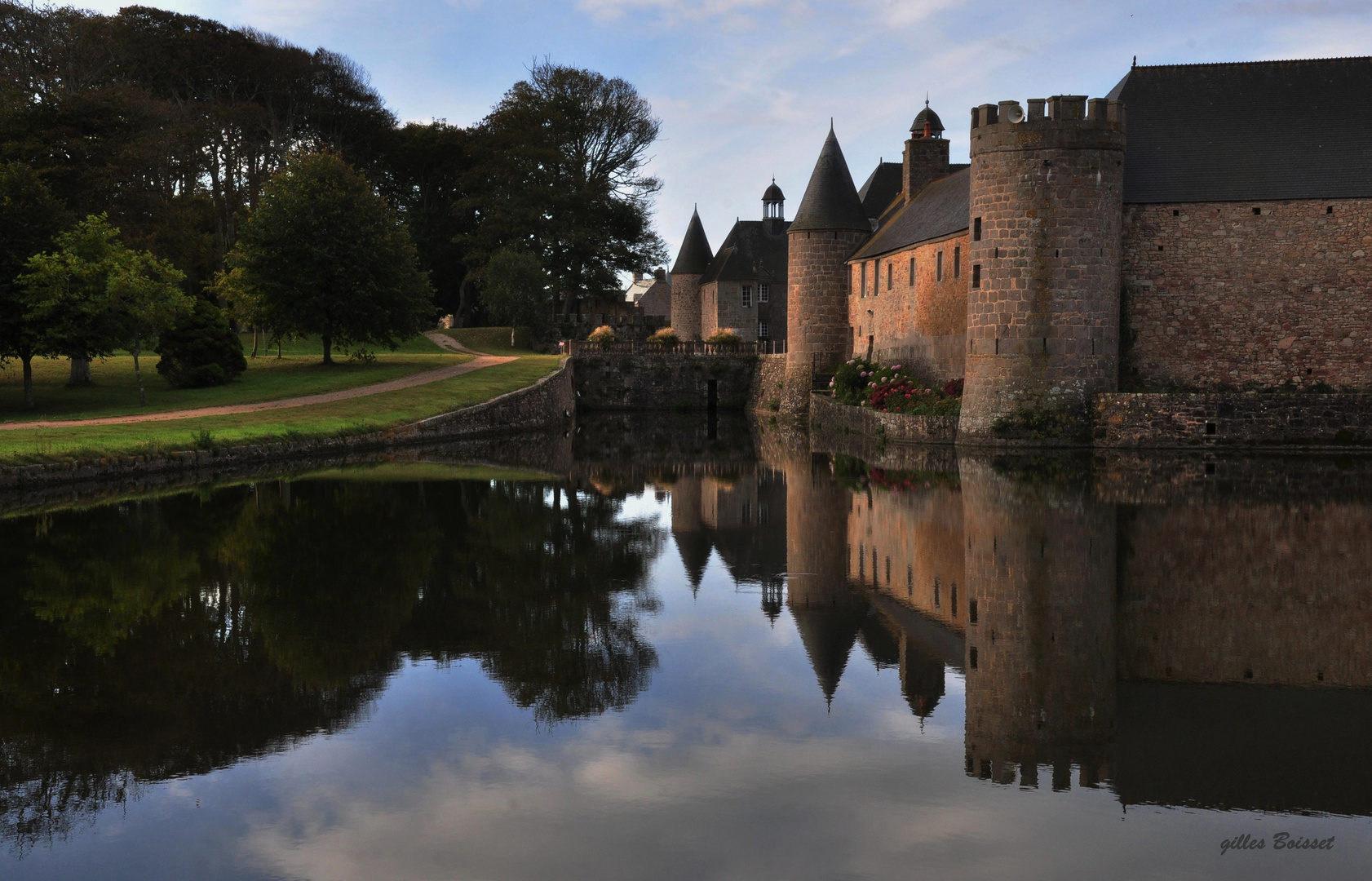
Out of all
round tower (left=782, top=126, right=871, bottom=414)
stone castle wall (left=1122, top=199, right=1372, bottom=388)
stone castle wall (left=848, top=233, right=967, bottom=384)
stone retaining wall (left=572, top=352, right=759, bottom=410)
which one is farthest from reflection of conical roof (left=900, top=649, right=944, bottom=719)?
stone retaining wall (left=572, top=352, right=759, bottom=410)

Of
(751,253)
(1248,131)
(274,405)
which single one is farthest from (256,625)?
(751,253)

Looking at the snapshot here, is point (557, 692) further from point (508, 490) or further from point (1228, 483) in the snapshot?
point (1228, 483)

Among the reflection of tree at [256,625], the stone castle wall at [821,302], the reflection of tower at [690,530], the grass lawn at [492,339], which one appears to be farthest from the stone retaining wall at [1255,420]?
the grass lawn at [492,339]

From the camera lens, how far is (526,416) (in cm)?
3369

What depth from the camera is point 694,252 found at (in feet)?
181

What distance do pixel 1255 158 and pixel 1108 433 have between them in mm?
8127

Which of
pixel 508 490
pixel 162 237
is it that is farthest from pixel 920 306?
pixel 162 237

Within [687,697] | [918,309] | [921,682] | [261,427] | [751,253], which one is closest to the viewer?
[687,697]

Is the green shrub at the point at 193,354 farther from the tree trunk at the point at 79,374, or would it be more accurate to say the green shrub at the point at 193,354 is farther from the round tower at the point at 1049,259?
the round tower at the point at 1049,259

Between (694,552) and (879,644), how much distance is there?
15.5 feet

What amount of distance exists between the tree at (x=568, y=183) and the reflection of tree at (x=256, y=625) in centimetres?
4157

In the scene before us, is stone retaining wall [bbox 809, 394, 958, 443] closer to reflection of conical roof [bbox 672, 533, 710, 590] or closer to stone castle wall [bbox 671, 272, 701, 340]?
reflection of conical roof [bbox 672, 533, 710, 590]

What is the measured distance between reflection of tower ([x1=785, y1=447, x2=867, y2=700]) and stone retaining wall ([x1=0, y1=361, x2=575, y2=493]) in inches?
418

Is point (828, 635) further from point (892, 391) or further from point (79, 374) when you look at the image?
point (79, 374)
